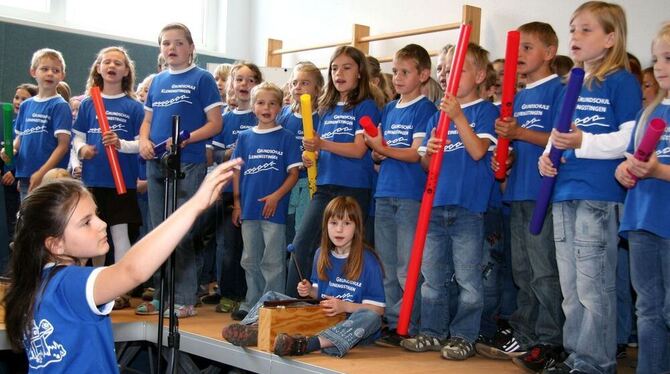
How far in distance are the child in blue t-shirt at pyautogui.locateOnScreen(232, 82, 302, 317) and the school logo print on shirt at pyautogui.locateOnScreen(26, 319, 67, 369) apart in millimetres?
2026

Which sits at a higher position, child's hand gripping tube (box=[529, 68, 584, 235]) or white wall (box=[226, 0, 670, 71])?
white wall (box=[226, 0, 670, 71])

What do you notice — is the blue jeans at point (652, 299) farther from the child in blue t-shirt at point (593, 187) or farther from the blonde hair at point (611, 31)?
the blonde hair at point (611, 31)

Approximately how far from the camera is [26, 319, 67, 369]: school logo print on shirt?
6.75ft

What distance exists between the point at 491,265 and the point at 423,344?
485 mm

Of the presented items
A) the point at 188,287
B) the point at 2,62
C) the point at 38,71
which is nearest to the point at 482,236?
the point at 188,287

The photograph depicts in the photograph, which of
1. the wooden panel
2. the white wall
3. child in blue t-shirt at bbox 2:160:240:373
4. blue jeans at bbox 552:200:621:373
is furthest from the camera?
the wooden panel

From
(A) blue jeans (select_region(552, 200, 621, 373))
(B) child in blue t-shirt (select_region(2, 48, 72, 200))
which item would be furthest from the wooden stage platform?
(B) child in blue t-shirt (select_region(2, 48, 72, 200))

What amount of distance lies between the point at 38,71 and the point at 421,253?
2959mm

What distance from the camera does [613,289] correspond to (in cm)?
281

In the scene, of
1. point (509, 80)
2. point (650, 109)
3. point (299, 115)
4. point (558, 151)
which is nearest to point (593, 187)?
point (558, 151)

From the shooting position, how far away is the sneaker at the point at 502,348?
3.27m

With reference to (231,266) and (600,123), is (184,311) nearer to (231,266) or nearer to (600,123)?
(231,266)

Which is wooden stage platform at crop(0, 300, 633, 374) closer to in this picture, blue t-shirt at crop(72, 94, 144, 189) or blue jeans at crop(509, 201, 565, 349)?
blue jeans at crop(509, 201, 565, 349)

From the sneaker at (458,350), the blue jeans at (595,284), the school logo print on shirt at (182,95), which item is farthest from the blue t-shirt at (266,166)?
the blue jeans at (595,284)
